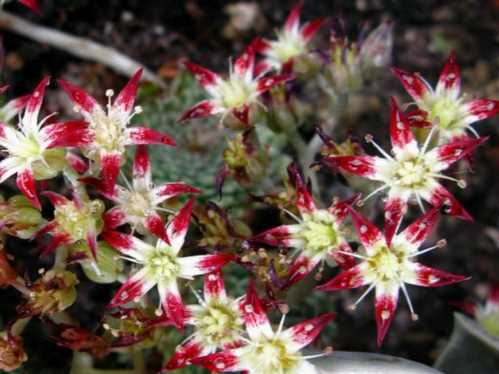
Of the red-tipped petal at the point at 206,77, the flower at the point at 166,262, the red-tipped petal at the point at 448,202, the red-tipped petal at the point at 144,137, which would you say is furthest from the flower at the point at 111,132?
the red-tipped petal at the point at 448,202

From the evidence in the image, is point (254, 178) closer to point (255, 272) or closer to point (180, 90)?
point (255, 272)

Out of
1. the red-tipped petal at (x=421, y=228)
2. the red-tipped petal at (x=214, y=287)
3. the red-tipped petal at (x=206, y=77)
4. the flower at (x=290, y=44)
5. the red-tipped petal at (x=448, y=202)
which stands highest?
the flower at (x=290, y=44)

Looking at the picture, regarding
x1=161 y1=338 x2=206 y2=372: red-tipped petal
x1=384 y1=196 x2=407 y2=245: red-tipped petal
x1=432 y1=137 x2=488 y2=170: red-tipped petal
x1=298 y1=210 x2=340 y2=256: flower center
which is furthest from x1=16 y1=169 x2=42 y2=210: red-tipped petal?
x1=432 y1=137 x2=488 y2=170: red-tipped petal

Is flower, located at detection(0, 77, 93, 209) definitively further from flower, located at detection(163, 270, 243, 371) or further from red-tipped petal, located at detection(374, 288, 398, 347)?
red-tipped petal, located at detection(374, 288, 398, 347)

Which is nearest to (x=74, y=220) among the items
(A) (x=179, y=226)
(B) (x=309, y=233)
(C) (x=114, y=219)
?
(C) (x=114, y=219)

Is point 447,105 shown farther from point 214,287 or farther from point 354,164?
point 214,287

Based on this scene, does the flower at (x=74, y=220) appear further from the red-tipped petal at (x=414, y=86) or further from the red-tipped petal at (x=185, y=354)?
the red-tipped petal at (x=414, y=86)
